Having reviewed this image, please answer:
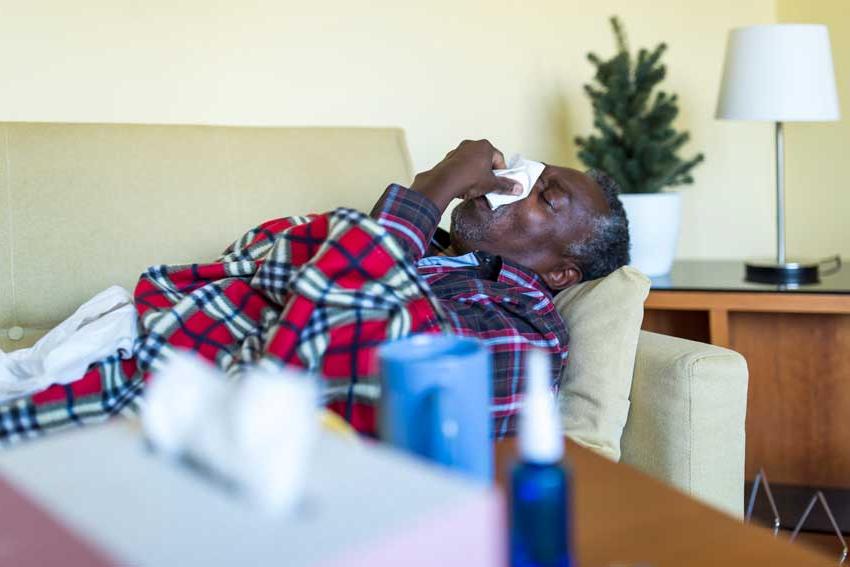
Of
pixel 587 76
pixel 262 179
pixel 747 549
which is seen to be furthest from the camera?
pixel 587 76

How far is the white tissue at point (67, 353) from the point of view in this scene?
117 centimetres

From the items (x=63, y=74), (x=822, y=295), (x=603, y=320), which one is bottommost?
(x=822, y=295)

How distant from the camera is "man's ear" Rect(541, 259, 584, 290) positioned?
1705 millimetres

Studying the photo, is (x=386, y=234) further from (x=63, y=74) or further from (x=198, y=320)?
(x=63, y=74)

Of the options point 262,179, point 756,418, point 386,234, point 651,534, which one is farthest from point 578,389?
point 756,418

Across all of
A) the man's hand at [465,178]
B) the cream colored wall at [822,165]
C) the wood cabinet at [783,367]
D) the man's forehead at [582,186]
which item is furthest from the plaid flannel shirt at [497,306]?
the cream colored wall at [822,165]

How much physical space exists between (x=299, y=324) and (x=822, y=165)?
2.20 meters

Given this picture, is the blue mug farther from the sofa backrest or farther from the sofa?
the sofa backrest

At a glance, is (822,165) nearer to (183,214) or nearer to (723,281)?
(723,281)

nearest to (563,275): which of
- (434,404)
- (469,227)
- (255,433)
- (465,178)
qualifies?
(469,227)

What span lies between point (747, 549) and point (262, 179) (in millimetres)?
1305

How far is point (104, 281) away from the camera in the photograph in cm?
166

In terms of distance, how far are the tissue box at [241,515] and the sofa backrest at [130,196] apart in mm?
1100

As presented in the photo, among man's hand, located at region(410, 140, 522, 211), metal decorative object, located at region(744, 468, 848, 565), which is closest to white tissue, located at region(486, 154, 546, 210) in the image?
man's hand, located at region(410, 140, 522, 211)
